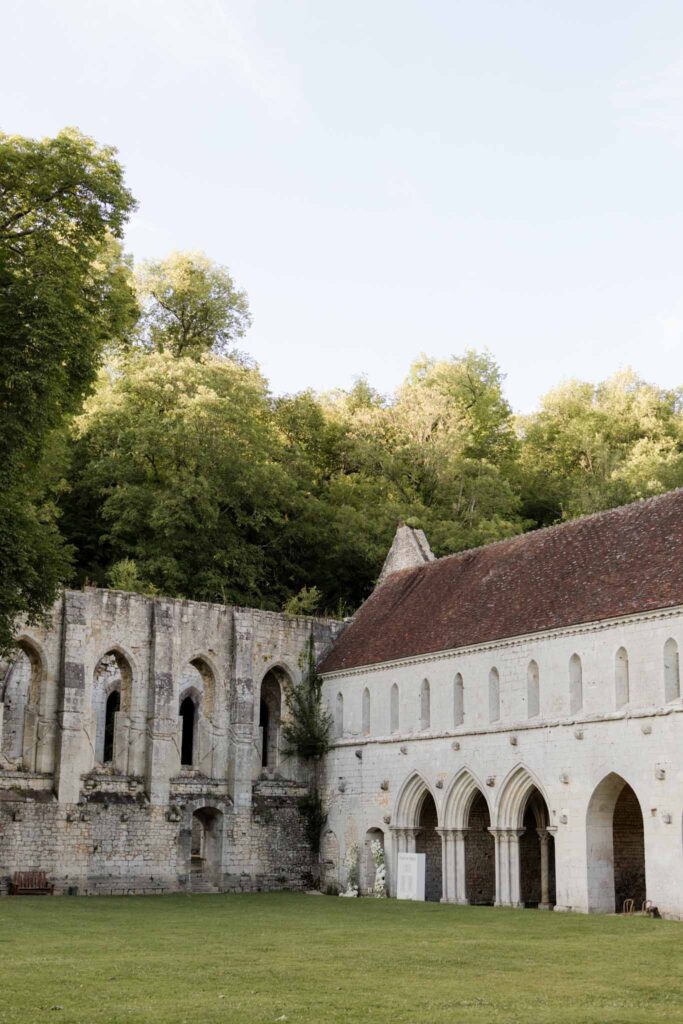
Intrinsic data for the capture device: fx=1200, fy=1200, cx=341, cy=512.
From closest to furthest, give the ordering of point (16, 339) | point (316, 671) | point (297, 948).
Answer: point (297, 948)
point (16, 339)
point (316, 671)

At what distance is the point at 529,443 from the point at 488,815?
120 feet

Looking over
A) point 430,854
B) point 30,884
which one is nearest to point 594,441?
point 430,854

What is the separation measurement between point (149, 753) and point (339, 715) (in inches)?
265

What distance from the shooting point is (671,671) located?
29.5 meters

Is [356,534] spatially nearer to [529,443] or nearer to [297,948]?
[529,443]

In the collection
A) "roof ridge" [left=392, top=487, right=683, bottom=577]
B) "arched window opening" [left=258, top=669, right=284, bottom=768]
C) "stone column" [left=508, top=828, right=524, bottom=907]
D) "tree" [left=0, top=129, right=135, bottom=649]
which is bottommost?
"stone column" [left=508, top=828, right=524, bottom=907]

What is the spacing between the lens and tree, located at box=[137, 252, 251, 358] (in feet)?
225

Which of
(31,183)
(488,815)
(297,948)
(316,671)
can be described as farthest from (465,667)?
(31,183)

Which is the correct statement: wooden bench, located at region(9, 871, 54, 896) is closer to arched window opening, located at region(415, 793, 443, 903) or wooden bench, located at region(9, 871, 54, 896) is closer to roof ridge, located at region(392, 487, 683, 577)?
arched window opening, located at region(415, 793, 443, 903)

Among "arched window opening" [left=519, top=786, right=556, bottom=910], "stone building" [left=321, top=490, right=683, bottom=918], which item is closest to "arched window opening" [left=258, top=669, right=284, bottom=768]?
"stone building" [left=321, top=490, right=683, bottom=918]

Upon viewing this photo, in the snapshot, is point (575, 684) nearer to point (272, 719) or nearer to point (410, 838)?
point (410, 838)

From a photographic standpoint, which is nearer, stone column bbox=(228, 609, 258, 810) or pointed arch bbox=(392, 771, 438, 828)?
pointed arch bbox=(392, 771, 438, 828)

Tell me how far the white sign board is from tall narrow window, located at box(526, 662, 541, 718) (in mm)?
6036

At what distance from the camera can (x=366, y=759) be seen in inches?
1540
